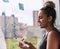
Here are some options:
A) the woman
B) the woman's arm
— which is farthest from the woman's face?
the woman's arm

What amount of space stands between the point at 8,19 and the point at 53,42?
75 cm

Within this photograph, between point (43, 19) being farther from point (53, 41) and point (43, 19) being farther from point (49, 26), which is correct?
point (53, 41)

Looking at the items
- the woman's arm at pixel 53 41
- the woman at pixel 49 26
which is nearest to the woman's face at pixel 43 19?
the woman at pixel 49 26

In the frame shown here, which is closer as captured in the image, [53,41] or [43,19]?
[53,41]

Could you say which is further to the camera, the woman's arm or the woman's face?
the woman's face

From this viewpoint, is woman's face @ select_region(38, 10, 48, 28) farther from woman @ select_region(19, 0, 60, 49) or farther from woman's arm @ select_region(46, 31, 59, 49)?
woman's arm @ select_region(46, 31, 59, 49)

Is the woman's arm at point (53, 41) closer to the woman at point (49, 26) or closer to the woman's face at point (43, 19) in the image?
the woman at point (49, 26)

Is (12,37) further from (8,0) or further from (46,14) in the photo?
(46,14)

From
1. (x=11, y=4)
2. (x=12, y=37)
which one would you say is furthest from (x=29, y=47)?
(x=11, y=4)

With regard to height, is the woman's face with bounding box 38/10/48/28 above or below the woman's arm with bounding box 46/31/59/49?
above

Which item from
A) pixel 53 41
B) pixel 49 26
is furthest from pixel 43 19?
pixel 53 41

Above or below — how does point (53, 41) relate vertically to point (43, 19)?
below

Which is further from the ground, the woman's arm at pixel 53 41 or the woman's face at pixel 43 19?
the woman's face at pixel 43 19

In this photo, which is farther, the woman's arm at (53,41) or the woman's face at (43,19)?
the woman's face at (43,19)
